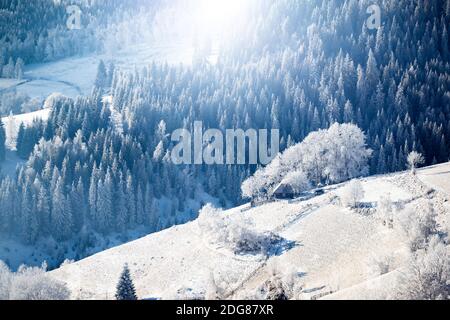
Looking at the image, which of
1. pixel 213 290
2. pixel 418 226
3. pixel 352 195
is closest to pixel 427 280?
pixel 418 226

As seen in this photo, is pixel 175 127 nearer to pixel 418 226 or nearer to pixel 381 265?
pixel 418 226

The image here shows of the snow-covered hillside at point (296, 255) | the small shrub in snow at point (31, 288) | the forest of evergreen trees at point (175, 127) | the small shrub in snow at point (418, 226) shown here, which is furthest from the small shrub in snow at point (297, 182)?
the small shrub in snow at point (31, 288)

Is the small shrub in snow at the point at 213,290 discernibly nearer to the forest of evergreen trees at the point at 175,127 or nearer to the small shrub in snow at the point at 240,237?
the small shrub in snow at the point at 240,237

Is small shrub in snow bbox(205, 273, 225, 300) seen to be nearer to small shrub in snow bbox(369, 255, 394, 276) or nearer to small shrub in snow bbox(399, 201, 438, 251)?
small shrub in snow bbox(369, 255, 394, 276)

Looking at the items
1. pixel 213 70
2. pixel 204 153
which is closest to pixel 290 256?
pixel 204 153

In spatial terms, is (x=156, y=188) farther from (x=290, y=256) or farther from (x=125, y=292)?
(x=125, y=292)
